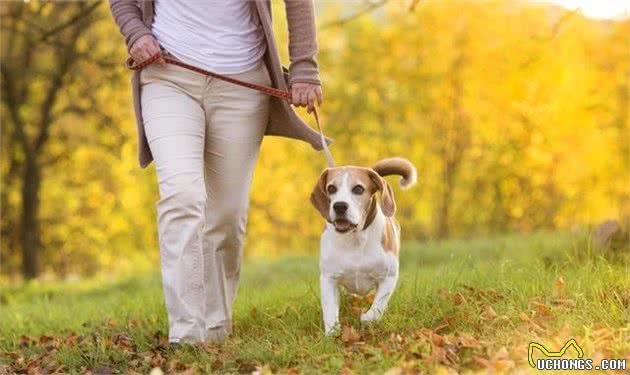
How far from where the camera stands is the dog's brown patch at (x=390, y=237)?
4.92 meters

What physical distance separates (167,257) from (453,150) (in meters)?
16.3

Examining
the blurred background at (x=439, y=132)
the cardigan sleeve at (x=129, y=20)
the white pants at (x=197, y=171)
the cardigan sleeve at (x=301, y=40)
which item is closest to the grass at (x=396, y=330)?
the white pants at (x=197, y=171)

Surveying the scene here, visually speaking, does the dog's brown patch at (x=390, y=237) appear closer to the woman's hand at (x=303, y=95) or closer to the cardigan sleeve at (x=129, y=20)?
the woman's hand at (x=303, y=95)

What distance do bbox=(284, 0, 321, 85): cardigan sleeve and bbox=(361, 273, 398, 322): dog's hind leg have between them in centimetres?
112

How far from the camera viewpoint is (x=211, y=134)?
4.91 meters

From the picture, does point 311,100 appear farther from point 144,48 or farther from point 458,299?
point 458,299

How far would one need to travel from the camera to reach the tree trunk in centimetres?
1507

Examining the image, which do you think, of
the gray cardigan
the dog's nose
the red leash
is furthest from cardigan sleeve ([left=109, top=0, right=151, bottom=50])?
the dog's nose

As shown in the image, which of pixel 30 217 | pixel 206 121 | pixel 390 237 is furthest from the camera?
pixel 30 217

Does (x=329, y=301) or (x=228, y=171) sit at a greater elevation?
(x=228, y=171)

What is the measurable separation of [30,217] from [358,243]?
11554mm

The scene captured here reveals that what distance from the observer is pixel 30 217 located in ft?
50.3

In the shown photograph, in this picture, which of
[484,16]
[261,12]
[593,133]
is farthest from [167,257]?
[593,133]

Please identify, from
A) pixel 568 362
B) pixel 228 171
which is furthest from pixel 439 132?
pixel 568 362
